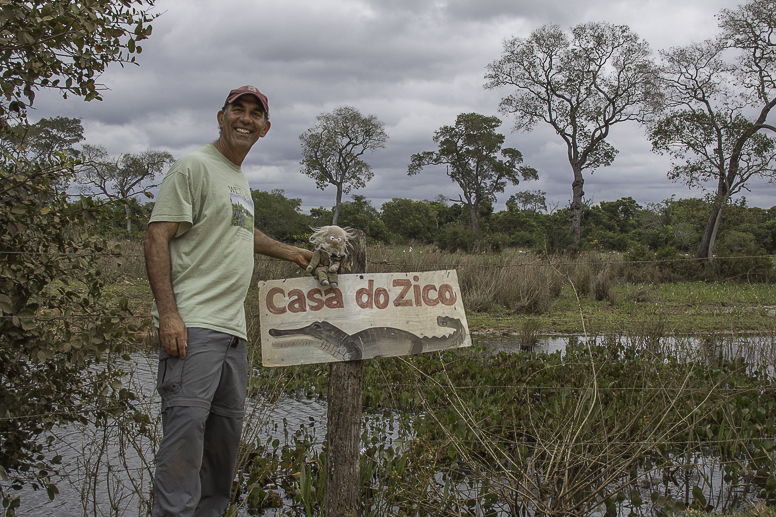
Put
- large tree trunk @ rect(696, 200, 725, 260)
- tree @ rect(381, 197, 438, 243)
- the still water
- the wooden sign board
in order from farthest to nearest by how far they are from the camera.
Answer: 1. tree @ rect(381, 197, 438, 243)
2. large tree trunk @ rect(696, 200, 725, 260)
3. the still water
4. the wooden sign board

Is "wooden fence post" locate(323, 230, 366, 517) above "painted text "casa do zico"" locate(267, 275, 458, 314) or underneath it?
underneath

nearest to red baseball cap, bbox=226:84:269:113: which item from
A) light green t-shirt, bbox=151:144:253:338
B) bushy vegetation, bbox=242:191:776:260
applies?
light green t-shirt, bbox=151:144:253:338

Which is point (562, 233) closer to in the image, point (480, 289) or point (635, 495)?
point (480, 289)

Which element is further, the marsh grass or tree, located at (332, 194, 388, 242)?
tree, located at (332, 194, 388, 242)

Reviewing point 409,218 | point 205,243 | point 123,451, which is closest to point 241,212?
point 205,243

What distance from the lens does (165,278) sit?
2.10 metres

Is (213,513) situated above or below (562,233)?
below

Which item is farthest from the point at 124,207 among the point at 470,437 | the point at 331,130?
the point at 331,130

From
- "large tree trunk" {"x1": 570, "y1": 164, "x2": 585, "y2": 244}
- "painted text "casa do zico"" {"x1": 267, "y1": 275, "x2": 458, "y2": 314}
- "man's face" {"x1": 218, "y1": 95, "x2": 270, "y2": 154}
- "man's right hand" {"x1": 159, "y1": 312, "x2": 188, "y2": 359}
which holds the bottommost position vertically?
"man's right hand" {"x1": 159, "y1": 312, "x2": 188, "y2": 359}

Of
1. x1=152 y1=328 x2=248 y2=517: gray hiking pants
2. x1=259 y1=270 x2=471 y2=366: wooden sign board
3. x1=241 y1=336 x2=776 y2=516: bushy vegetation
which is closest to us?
x1=152 y1=328 x2=248 y2=517: gray hiking pants

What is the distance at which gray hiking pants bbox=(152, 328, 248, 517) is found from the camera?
80.6 inches

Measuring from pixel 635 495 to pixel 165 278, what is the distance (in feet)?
9.26

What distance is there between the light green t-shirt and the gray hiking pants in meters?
0.09

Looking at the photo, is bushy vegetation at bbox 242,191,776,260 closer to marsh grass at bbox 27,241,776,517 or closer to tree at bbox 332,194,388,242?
tree at bbox 332,194,388,242
